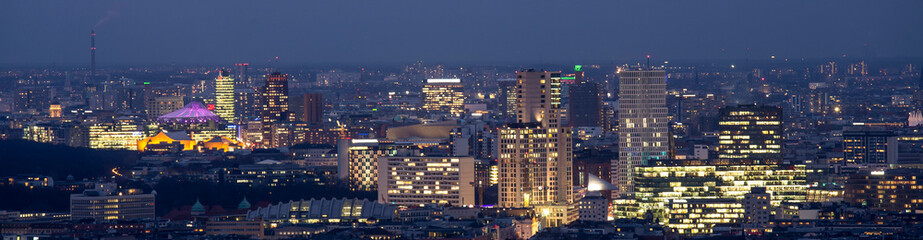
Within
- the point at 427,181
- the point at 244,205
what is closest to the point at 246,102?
the point at 427,181

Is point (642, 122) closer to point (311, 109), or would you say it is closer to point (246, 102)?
point (311, 109)

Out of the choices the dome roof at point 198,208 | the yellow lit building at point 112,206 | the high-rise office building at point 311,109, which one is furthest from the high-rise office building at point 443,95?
the dome roof at point 198,208

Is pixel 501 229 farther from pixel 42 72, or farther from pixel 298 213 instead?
pixel 42 72

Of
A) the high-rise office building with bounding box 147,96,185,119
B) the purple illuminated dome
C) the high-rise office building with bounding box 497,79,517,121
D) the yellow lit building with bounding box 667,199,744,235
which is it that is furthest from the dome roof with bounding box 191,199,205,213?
the high-rise office building with bounding box 147,96,185,119

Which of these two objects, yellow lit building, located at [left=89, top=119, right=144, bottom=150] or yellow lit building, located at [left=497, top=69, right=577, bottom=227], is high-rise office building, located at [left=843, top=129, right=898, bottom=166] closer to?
yellow lit building, located at [left=497, top=69, right=577, bottom=227]

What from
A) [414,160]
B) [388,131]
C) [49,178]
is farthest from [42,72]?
[414,160]

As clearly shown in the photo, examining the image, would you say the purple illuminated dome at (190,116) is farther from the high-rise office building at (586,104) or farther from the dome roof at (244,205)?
the dome roof at (244,205)

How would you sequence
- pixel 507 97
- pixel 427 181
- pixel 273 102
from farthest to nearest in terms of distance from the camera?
pixel 273 102, pixel 507 97, pixel 427 181

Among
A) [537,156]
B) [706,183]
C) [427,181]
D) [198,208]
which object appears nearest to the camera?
[706,183]
